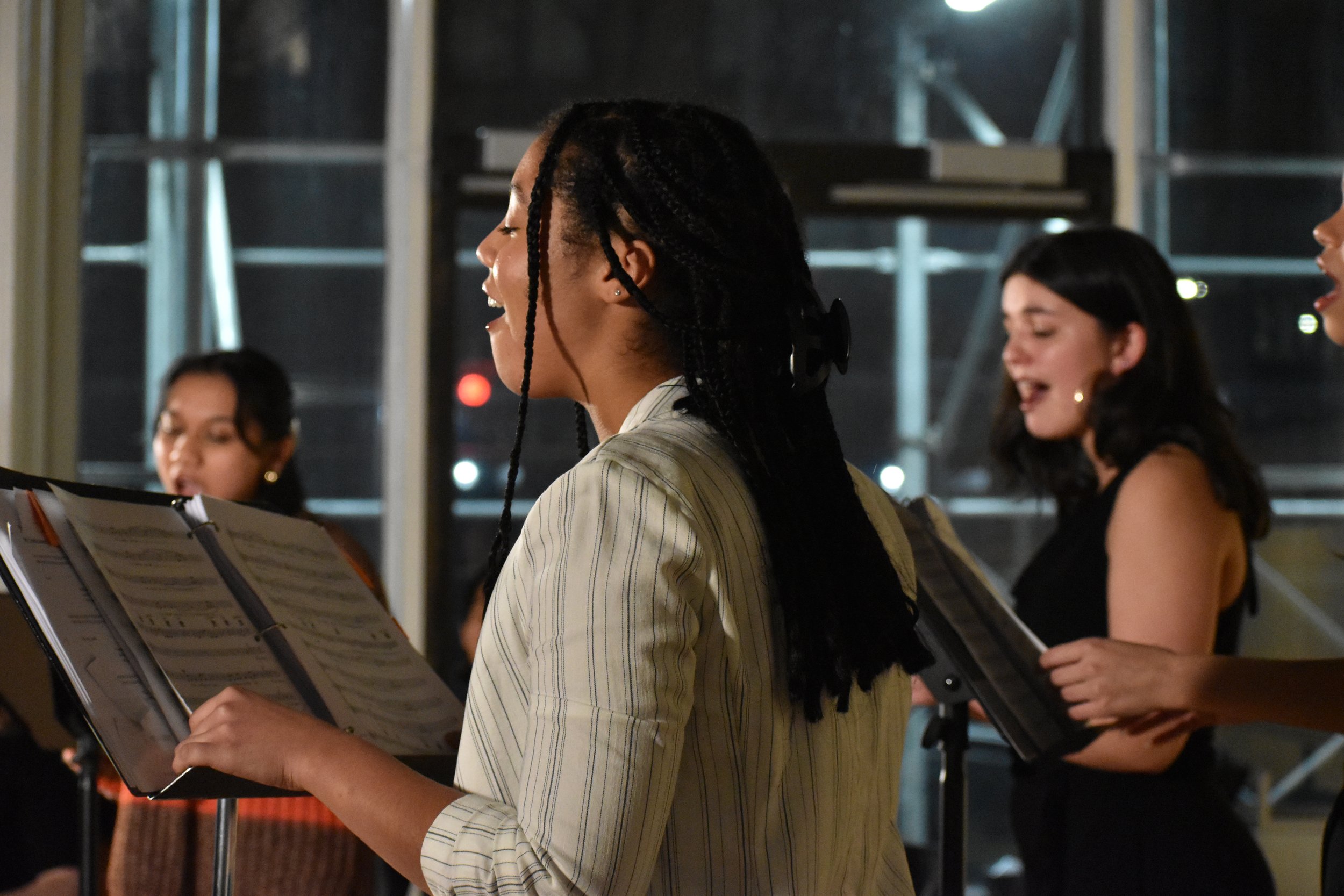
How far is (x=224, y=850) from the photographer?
1.20 m

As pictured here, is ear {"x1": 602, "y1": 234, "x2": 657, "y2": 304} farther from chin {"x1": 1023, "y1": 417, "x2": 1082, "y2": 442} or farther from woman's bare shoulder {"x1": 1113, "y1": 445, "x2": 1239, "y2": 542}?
chin {"x1": 1023, "y1": 417, "x2": 1082, "y2": 442}

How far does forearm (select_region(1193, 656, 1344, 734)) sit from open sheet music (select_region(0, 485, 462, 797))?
0.90 metres

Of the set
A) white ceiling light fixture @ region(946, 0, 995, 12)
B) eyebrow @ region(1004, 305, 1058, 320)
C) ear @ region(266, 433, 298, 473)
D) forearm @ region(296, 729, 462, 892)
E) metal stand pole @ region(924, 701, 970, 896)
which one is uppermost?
white ceiling light fixture @ region(946, 0, 995, 12)

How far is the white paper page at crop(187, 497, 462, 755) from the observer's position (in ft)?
3.52

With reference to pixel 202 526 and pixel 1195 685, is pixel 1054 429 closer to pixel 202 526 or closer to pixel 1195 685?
pixel 1195 685

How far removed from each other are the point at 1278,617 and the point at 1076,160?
4.87 feet

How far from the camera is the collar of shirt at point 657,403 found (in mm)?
900

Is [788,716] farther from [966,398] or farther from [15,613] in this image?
[966,398]

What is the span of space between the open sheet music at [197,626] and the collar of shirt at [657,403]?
1.21 ft

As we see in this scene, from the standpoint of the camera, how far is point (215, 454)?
247 centimetres

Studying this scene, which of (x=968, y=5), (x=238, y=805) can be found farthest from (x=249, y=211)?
(x=238, y=805)

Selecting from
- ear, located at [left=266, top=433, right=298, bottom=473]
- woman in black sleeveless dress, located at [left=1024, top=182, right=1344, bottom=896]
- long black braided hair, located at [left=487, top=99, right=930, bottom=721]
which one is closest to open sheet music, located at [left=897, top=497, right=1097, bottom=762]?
woman in black sleeveless dress, located at [left=1024, top=182, right=1344, bottom=896]

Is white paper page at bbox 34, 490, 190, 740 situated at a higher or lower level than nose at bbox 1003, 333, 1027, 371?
lower

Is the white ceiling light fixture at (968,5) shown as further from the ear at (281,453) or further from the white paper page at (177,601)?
the white paper page at (177,601)
